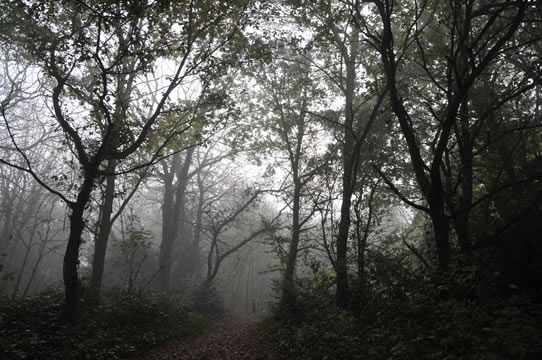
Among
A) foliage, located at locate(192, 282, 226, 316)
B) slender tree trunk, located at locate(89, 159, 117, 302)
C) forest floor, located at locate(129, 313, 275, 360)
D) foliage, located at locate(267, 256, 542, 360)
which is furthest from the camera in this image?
foliage, located at locate(192, 282, 226, 316)

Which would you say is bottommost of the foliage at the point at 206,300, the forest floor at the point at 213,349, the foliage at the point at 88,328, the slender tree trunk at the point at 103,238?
the forest floor at the point at 213,349

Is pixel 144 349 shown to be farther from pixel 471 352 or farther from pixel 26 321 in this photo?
pixel 471 352

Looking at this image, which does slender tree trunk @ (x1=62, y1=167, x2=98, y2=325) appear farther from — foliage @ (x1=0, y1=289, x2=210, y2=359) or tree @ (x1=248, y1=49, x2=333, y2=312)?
tree @ (x1=248, y1=49, x2=333, y2=312)

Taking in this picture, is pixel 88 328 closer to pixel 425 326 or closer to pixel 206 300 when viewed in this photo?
pixel 425 326

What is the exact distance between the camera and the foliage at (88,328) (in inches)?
251

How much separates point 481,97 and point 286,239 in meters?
9.99

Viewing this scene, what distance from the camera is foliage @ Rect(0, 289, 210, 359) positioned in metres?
6.38

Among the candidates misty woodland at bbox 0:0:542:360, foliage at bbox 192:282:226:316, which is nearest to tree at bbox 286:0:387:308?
misty woodland at bbox 0:0:542:360

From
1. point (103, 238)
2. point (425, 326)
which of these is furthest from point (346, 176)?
point (103, 238)

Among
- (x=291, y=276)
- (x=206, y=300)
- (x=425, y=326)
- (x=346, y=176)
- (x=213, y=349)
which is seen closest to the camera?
(x=425, y=326)

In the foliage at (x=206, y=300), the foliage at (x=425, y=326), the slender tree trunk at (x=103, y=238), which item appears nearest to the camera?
the foliage at (x=425, y=326)

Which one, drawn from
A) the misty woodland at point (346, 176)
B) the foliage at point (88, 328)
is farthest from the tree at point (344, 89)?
the foliage at point (88, 328)

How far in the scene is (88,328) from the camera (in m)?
7.83

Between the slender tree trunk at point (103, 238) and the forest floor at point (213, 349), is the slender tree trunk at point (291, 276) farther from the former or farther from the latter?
the slender tree trunk at point (103, 238)
